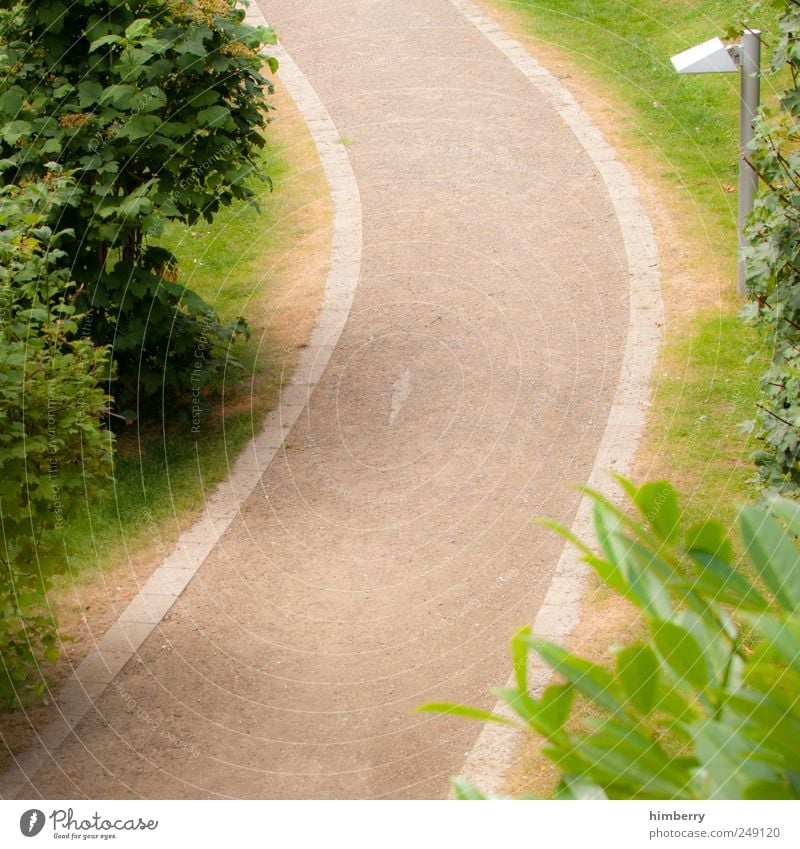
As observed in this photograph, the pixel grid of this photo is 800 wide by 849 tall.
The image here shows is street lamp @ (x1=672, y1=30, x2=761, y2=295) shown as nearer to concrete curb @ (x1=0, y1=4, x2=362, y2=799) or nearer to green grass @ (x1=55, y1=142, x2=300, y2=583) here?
concrete curb @ (x1=0, y1=4, x2=362, y2=799)

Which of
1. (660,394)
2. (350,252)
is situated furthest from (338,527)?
(350,252)

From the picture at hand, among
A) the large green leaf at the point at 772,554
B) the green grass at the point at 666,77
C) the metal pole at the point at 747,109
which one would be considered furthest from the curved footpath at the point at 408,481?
the large green leaf at the point at 772,554

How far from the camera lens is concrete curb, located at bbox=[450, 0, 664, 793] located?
503cm

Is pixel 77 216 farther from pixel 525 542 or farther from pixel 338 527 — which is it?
pixel 525 542

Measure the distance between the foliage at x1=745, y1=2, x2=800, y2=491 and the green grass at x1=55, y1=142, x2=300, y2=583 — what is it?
2.94 meters

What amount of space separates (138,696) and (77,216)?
2.92 m

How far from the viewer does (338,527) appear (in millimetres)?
6449

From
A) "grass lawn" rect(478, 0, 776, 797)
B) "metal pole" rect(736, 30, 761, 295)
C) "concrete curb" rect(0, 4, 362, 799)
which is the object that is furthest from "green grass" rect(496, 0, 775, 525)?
"concrete curb" rect(0, 4, 362, 799)

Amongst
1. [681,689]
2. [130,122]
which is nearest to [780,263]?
[130,122]

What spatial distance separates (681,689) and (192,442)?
6.21 meters

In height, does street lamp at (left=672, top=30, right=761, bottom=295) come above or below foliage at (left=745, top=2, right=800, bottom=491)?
above

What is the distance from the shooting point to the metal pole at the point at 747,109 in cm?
723

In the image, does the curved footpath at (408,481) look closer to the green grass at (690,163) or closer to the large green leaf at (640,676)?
the green grass at (690,163)
